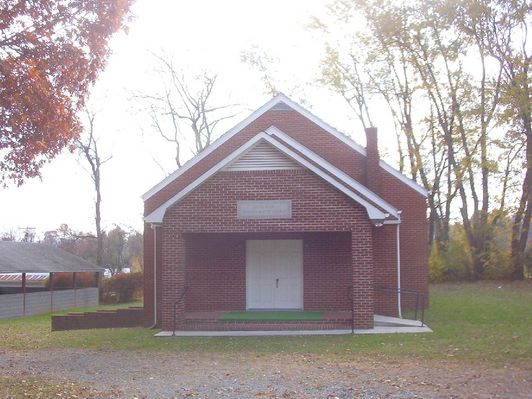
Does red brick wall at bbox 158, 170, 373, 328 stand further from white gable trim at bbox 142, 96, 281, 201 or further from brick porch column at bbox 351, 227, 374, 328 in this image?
white gable trim at bbox 142, 96, 281, 201

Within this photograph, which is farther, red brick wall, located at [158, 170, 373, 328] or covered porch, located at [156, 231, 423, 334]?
covered porch, located at [156, 231, 423, 334]

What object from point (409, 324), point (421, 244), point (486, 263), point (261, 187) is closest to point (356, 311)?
point (409, 324)

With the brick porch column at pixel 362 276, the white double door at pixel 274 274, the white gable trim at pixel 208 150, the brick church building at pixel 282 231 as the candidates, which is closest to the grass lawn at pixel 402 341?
the brick porch column at pixel 362 276

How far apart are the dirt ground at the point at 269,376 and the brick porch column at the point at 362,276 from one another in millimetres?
4103

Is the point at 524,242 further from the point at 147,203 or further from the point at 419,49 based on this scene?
the point at 147,203

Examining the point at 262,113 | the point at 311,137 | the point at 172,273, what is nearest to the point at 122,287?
the point at 262,113

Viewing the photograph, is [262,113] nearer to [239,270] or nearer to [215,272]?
[239,270]

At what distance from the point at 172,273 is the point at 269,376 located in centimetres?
717

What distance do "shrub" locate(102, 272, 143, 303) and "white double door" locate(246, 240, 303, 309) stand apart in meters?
26.9

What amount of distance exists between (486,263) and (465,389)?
26780 mm

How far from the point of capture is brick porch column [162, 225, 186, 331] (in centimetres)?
1738

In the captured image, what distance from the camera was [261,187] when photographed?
17.3 m

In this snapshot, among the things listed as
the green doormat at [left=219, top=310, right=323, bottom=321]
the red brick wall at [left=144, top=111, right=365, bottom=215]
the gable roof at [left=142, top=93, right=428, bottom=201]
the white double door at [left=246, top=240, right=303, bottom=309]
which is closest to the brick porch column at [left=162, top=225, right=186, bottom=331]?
the green doormat at [left=219, top=310, right=323, bottom=321]

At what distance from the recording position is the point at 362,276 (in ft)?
55.6
